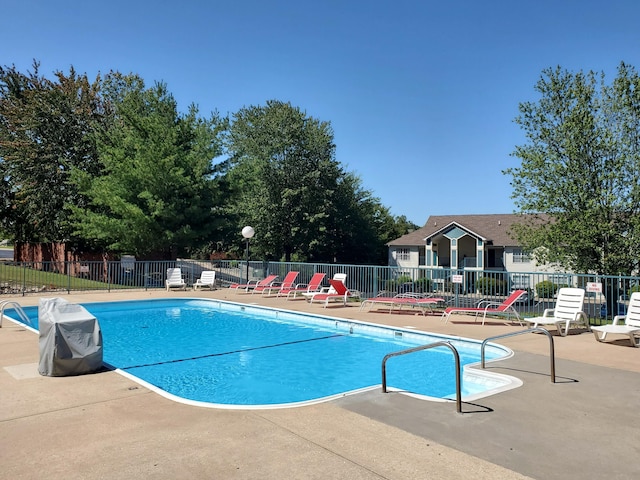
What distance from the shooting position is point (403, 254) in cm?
4362

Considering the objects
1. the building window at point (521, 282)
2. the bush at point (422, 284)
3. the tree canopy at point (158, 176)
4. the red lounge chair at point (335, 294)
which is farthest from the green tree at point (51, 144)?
the building window at point (521, 282)

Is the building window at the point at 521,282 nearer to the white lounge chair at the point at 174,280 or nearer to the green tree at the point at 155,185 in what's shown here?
the white lounge chair at the point at 174,280

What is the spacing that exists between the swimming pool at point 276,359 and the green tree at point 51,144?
17211 millimetres

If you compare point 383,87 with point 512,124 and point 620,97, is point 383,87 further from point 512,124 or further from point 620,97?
point 620,97

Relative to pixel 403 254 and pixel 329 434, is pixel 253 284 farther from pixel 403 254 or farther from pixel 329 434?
pixel 403 254

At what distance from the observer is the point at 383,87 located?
2491cm

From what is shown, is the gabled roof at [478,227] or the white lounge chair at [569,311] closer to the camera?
the white lounge chair at [569,311]

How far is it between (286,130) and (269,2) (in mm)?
23310

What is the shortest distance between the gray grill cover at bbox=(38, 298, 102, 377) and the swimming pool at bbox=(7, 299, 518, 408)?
554 millimetres

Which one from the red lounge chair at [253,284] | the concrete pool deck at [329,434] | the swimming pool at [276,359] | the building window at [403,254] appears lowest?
the swimming pool at [276,359]

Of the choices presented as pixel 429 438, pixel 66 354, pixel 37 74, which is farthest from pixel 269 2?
pixel 37 74

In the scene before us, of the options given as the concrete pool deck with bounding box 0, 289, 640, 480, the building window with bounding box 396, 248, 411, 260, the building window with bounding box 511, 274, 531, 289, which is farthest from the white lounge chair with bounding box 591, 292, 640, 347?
the building window with bounding box 396, 248, 411, 260

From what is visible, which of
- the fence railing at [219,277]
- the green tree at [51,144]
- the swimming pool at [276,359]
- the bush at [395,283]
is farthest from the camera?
the green tree at [51,144]

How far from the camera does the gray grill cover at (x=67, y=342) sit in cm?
655
